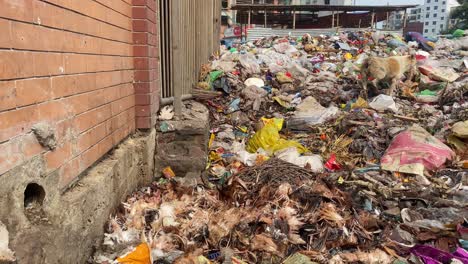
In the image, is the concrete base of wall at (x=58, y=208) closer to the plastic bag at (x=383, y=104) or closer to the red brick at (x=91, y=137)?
the red brick at (x=91, y=137)

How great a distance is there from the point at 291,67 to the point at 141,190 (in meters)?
6.49

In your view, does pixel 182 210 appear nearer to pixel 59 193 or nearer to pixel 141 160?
pixel 141 160

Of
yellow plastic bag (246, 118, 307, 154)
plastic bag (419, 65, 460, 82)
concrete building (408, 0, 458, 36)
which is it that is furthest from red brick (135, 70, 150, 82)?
concrete building (408, 0, 458, 36)

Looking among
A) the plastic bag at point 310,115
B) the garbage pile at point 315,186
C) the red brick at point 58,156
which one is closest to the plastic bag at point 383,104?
the garbage pile at point 315,186

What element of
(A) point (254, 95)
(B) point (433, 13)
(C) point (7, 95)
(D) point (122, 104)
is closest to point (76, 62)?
(C) point (7, 95)

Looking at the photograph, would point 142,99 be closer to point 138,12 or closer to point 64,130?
point 138,12

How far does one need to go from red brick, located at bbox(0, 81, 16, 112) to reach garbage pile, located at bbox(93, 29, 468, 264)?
4.35 feet

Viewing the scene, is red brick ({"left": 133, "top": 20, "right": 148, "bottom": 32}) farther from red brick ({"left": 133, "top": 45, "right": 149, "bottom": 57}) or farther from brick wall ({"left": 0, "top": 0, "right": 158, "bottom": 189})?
red brick ({"left": 133, "top": 45, "right": 149, "bottom": 57})

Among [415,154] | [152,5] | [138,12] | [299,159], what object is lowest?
[299,159]

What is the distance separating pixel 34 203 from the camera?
6.02 ft

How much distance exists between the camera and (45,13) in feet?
6.13

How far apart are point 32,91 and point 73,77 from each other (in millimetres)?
499

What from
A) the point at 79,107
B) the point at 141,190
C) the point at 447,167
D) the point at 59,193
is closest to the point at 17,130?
the point at 59,193

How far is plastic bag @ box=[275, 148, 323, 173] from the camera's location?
181 inches
